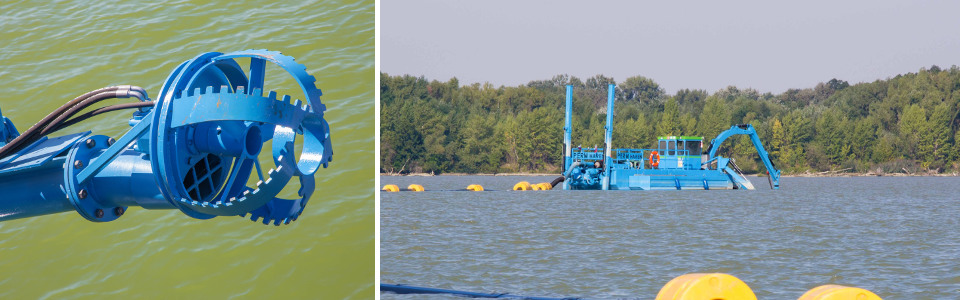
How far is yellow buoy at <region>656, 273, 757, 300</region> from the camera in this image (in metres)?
3.77

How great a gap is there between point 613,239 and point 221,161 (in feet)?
35.8

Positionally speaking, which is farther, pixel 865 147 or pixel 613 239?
pixel 865 147

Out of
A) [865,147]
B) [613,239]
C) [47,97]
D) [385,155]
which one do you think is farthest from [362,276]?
[865,147]

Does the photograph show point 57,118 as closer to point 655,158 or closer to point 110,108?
point 110,108

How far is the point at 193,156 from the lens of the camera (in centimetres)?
293

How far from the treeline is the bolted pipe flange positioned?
2989cm

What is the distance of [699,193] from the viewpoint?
90.2 ft

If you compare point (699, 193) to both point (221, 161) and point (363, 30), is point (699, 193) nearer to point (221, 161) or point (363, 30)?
point (363, 30)

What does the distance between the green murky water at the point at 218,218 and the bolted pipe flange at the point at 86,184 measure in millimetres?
1886

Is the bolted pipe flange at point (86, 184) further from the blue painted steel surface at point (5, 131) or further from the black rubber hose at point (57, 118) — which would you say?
the blue painted steel surface at point (5, 131)

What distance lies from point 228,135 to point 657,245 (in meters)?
10.9

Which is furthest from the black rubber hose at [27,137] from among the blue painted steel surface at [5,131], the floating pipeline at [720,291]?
the floating pipeline at [720,291]

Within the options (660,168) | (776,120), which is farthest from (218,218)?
(776,120)

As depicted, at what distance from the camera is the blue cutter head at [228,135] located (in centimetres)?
262
